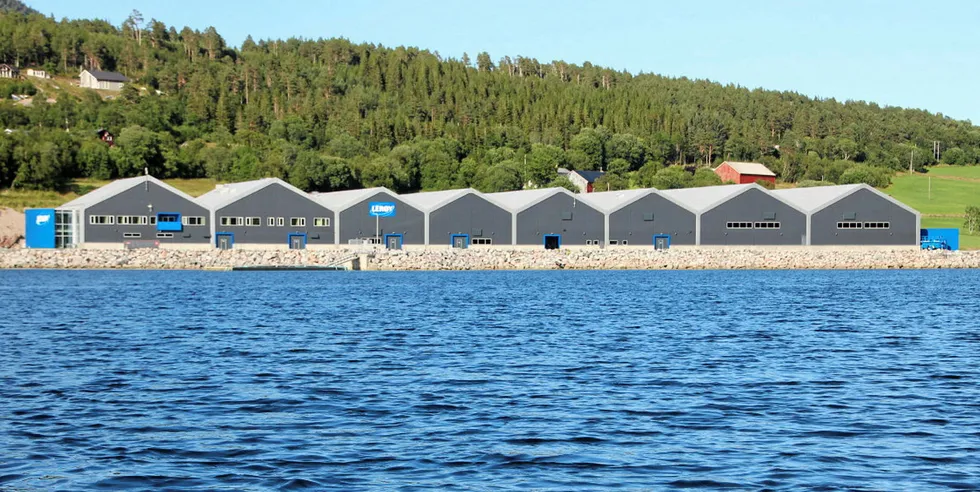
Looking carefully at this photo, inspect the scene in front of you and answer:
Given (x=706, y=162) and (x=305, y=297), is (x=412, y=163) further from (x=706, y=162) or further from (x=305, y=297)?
(x=305, y=297)

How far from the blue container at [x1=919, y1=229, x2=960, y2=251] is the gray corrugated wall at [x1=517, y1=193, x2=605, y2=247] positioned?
88.9ft

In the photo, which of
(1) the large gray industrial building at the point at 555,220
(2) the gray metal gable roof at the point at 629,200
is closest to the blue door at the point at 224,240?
(1) the large gray industrial building at the point at 555,220

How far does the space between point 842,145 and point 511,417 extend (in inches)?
5940

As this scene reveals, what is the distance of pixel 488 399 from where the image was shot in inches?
610

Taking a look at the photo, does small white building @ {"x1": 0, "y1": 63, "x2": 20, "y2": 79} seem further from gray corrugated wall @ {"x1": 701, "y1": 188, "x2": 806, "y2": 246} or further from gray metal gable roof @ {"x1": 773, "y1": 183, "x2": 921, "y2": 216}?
gray metal gable roof @ {"x1": 773, "y1": 183, "x2": 921, "y2": 216}

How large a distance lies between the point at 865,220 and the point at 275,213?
41.7 meters

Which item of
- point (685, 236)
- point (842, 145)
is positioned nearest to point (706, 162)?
point (842, 145)

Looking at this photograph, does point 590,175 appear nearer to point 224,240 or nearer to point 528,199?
point 528,199

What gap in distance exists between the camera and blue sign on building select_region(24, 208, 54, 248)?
2689 inches

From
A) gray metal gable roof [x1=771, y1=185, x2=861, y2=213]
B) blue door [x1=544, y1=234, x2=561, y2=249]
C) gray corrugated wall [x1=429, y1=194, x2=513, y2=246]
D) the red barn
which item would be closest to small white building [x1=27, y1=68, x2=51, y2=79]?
the red barn

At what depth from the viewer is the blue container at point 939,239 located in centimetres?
8219

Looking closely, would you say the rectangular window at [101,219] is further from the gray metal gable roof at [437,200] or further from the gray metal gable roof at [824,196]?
the gray metal gable roof at [824,196]

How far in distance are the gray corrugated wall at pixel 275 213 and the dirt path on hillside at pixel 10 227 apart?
18955 millimetres

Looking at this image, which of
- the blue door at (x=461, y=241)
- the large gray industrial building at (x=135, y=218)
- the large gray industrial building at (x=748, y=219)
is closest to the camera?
the large gray industrial building at (x=135, y=218)
